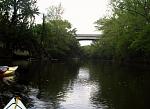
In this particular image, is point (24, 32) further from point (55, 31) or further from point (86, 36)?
point (86, 36)

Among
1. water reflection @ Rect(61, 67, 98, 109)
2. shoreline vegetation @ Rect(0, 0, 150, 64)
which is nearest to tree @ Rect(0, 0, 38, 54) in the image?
shoreline vegetation @ Rect(0, 0, 150, 64)

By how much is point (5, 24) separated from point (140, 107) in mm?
55358

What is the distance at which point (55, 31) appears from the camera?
319 feet

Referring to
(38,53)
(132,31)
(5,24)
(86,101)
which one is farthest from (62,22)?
(86,101)

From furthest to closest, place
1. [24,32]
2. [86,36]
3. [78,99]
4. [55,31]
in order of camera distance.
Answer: [86,36] < [55,31] < [24,32] < [78,99]

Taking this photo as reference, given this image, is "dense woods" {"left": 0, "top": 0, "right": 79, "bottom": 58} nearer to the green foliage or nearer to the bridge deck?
the green foliage

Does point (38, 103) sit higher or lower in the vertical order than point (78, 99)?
higher

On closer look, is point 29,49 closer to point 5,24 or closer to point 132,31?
point 5,24

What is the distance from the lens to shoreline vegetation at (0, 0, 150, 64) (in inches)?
2510

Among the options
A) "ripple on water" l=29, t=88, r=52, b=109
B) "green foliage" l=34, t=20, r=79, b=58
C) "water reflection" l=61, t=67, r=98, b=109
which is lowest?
"water reflection" l=61, t=67, r=98, b=109

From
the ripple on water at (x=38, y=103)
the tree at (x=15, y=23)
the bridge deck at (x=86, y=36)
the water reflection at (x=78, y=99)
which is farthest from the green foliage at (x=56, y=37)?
the ripple on water at (x=38, y=103)

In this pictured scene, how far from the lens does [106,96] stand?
24.8m

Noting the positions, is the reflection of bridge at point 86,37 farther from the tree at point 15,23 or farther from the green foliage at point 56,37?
the tree at point 15,23

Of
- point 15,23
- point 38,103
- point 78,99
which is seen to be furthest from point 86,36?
point 38,103
